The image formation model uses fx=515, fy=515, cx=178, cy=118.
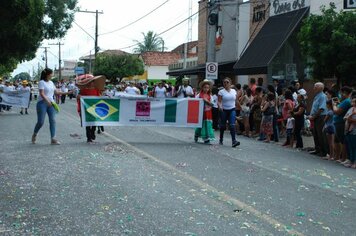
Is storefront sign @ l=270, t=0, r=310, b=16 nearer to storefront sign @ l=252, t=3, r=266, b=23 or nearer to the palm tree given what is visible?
storefront sign @ l=252, t=3, r=266, b=23

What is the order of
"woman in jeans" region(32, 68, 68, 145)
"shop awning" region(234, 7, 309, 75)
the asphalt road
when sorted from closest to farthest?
the asphalt road → "woman in jeans" region(32, 68, 68, 145) → "shop awning" region(234, 7, 309, 75)

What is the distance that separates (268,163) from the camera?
11.0 meters

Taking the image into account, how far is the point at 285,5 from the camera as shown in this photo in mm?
24938

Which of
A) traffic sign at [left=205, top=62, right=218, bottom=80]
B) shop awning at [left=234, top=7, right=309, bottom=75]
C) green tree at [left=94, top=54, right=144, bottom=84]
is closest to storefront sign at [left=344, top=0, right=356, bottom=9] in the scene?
shop awning at [left=234, top=7, right=309, bottom=75]

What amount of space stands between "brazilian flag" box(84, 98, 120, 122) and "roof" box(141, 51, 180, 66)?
66.5 metres

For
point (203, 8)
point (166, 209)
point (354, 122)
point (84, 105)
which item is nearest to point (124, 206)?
point (166, 209)

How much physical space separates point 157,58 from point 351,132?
71.9 m

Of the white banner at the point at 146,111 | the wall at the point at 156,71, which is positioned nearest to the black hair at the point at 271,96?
the white banner at the point at 146,111

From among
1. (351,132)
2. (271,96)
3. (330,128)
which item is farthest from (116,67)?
(351,132)

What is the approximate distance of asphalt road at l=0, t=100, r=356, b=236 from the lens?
591 cm

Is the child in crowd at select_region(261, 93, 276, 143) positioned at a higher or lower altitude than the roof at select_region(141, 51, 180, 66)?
lower

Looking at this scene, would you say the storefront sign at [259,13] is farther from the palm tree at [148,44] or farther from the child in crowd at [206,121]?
the palm tree at [148,44]

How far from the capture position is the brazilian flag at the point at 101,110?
13.8 metres

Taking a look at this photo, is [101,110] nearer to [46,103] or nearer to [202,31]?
[46,103]
